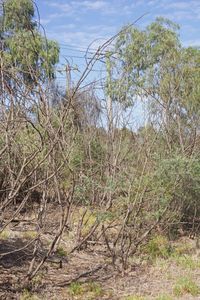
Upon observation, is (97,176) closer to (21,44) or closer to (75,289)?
(75,289)

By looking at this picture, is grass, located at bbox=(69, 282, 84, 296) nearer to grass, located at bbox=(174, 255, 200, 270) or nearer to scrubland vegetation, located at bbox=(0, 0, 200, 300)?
scrubland vegetation, located at bbox=(0, 0, 200, 300)

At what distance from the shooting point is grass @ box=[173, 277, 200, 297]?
533cm

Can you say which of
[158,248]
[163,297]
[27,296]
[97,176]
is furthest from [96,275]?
[97,176]

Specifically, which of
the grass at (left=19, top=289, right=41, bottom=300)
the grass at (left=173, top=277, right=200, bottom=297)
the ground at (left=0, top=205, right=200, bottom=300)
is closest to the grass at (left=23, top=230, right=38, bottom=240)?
the ground at (left=0, top=205, right=200, bottom=300)

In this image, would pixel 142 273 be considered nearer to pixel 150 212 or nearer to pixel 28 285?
pixel 150 212

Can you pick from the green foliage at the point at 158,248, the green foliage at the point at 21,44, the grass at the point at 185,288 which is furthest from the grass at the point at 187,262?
the green foliage at the point at 21,44

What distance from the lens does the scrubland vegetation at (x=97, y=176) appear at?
4.66 m

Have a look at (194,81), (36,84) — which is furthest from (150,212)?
(194,81)

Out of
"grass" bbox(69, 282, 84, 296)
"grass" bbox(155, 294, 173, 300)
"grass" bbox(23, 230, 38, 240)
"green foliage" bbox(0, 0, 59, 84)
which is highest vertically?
"green foliage" bbox(0, 0, 59, 84)

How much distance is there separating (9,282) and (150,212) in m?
2.95

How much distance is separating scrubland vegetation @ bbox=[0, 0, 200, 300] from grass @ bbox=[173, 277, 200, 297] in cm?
2

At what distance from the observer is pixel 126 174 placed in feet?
24.4

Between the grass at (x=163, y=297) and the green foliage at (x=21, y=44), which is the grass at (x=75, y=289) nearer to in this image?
the grass at (x=163, y=297)

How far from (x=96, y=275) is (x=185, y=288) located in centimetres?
128
